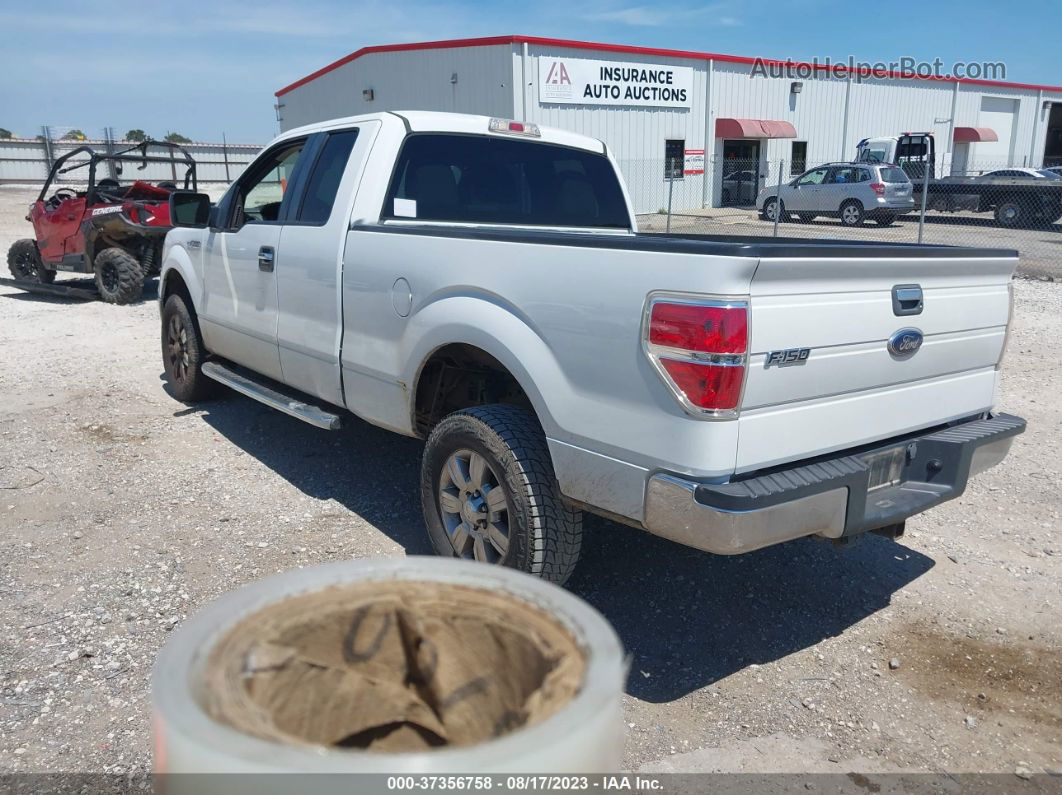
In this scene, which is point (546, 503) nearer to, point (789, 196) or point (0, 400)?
point (0, 400)

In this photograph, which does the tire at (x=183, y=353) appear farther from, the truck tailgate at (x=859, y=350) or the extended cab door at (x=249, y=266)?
the truck tailgate at (x=859, y=350)

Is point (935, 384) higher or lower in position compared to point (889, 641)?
higher

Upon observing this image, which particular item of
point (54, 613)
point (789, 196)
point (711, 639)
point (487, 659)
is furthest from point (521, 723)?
point (789, 196)

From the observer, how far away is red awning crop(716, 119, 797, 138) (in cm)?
3077

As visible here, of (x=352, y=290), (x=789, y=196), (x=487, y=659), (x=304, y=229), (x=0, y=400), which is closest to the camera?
(x=487, y=659)

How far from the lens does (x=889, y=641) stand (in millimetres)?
3578

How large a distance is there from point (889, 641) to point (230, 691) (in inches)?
119

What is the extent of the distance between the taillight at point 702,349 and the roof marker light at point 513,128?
2583mm

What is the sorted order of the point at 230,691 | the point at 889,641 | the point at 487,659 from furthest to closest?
the point at 889,641
the point at 487,659
the point at 230,691

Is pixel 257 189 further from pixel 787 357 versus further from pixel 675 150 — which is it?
pixel 675 150

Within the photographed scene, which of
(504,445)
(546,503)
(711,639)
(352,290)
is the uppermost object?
(352,290)

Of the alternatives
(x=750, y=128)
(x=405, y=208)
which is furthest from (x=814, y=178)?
(x=405, y=208)

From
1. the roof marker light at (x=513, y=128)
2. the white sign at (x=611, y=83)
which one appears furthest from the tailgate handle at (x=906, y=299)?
the white sign at (x=611, y=83)

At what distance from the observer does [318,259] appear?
4.59 metres
